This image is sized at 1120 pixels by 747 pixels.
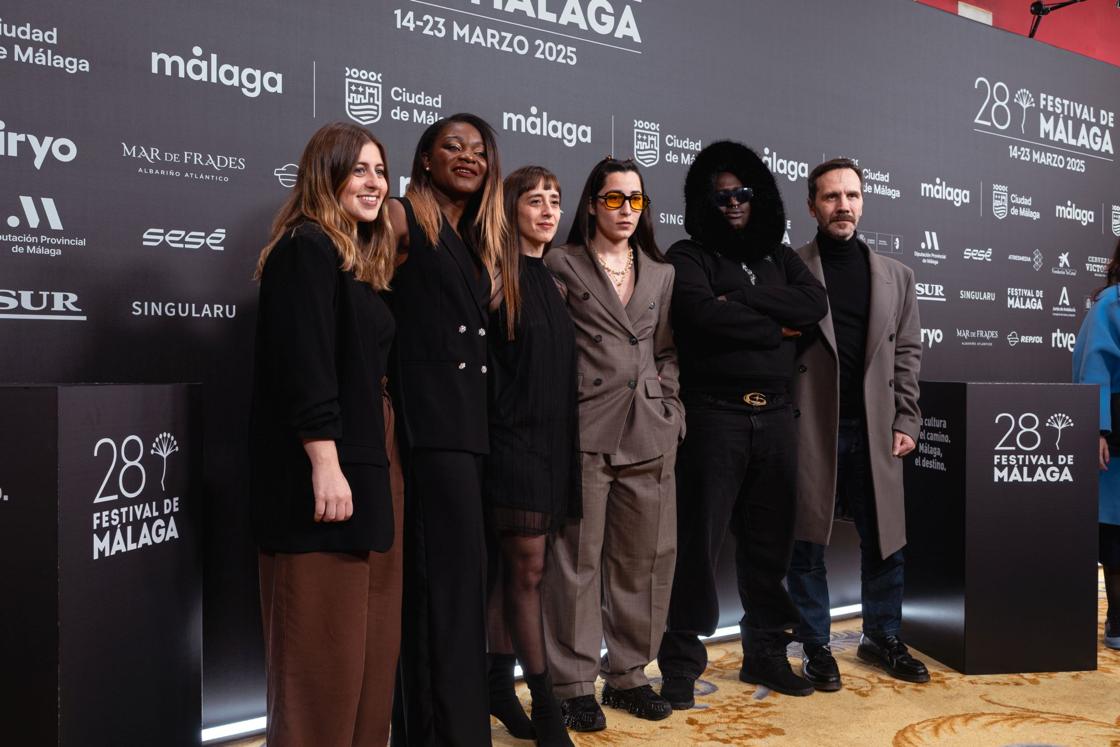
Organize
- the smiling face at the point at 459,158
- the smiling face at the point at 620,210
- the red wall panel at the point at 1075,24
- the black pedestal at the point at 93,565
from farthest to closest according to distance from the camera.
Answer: the red wall panel at the point at 1075,24
the smiling face at the point at 620,210
the smiling face at the point at 459,158
the black pedestal at the point at 93,565

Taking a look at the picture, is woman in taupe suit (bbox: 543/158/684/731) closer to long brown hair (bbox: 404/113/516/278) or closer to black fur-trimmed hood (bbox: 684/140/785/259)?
black fur-trimmed hood (bbox: 684/140/785/259)

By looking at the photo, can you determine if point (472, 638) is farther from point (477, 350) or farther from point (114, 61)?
point (114, 61)

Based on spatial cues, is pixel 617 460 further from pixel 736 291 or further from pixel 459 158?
pixel 459 158

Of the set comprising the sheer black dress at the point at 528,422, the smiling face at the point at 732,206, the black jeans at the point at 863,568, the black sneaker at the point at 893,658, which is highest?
the smiling face at the point at 732,206

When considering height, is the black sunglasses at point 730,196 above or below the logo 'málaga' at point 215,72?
below

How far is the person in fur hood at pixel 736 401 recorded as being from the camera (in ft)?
9.40

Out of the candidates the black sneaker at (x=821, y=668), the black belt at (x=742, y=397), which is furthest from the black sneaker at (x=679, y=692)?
the black belt at (x=742, y=397)

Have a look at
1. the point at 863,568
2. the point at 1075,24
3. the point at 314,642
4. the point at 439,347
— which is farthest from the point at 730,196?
the point at 1075,24

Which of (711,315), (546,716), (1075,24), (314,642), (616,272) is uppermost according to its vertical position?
(1075,24)

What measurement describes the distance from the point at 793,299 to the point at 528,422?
102 centimetres

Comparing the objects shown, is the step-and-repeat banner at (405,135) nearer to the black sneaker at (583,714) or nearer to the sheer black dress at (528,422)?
the sheer black dress at (528,422)

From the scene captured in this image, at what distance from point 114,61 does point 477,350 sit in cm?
136

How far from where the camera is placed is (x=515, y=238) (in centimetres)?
251

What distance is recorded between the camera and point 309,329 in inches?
73.6
